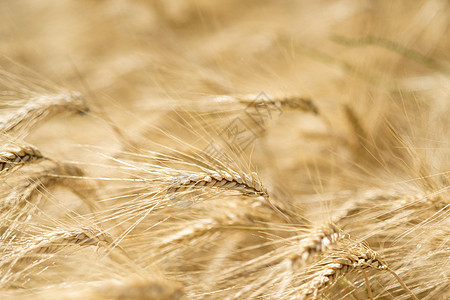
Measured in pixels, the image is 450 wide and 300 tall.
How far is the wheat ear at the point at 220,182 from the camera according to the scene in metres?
0.61

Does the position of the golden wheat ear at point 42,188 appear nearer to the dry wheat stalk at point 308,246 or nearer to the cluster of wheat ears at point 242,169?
the cluster of wheat ears at point 242,169

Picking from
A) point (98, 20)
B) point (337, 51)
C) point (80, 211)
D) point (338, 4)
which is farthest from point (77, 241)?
point (98, 20)

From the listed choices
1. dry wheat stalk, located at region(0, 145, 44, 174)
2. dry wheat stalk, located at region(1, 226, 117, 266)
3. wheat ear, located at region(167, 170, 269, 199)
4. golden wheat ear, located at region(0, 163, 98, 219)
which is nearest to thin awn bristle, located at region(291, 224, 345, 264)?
wheat ear, located at region(167, 170, 269, 199)

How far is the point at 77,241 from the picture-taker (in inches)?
25.4

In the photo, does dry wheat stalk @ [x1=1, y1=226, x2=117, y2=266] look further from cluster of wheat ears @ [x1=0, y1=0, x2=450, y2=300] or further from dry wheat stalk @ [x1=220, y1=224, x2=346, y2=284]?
dry wheat stalk @ [x1=220, y1=224, x2=346, y2=284]

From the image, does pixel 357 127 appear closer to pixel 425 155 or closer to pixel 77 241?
pixel 425 155

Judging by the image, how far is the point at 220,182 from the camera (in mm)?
640

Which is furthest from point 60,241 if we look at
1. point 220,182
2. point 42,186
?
point 220,182

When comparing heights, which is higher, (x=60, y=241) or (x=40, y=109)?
(x=40, y=109)

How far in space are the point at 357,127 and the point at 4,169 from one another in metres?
0.84

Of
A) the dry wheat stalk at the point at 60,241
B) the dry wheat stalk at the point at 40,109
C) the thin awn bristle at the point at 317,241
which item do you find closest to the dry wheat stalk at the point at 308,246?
the thin awn bristle at the point at 317,241

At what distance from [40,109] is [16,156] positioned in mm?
177

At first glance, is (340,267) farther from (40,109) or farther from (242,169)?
(40,109)

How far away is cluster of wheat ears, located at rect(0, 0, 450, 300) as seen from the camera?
62 centimetres
